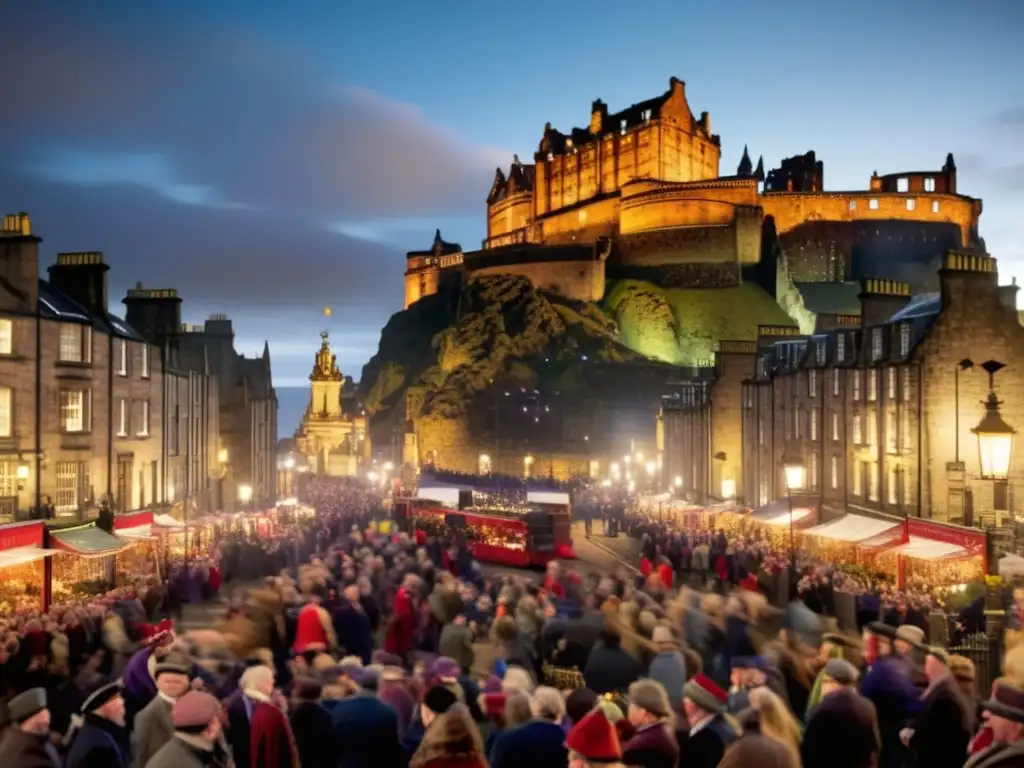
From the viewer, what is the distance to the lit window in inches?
1116

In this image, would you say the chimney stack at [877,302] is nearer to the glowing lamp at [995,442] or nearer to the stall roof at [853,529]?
the stall roof at [853,529]

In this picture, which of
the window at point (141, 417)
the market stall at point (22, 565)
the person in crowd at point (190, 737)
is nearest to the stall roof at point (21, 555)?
the market stall at point (22, 565)

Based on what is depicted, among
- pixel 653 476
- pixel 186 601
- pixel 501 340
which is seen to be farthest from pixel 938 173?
pixel 186 601

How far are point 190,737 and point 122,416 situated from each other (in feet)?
78.9

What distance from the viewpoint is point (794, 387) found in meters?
Answer: 33.5

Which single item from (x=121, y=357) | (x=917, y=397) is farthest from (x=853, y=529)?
(x=121, y=357)

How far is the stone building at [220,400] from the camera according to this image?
36.4 meters

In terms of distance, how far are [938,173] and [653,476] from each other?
5000cm

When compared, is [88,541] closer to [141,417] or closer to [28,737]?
[141,417]

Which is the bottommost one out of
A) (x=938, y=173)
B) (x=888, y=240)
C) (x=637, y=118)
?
(x=888, y=240)

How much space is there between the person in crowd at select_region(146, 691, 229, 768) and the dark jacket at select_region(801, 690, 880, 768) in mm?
4032

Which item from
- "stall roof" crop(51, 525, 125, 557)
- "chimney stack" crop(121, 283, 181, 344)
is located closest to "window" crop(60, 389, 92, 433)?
"stall roof" crop(51, 525, 125, 557)

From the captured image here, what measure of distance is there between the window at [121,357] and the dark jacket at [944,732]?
2433 cm

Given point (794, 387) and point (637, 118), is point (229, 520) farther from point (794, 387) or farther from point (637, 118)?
point (637, 118)
